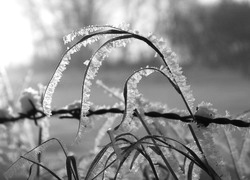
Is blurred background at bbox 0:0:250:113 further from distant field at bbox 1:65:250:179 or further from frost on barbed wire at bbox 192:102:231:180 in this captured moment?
frost on barbed wire at bbox 192:102:231:180

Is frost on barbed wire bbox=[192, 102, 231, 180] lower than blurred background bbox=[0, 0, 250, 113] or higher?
lower

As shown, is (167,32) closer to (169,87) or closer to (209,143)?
(169,87)

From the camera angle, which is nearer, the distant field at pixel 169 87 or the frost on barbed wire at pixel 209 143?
the frost on barbed wire at pixel 209 143

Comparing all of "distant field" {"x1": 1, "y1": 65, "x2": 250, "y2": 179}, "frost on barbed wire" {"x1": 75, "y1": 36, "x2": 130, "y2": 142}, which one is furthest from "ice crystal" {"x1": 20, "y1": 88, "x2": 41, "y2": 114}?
"distant field" {"x1": 1, "y1": 65, "x2": 250, "y2": 179}

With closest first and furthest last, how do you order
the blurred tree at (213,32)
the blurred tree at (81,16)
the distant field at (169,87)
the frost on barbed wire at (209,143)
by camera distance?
the frost on barbed wire at (209,143)
the distant field at (169,87)
the blurred tree at (213,32)
the blurred tree at (81,16)

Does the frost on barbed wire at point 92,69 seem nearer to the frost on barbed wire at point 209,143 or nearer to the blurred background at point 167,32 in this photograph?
the frost on barbed wire at point 209,143

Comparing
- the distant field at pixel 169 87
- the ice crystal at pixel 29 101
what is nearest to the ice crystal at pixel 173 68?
the ice crystal at pixel 29 101

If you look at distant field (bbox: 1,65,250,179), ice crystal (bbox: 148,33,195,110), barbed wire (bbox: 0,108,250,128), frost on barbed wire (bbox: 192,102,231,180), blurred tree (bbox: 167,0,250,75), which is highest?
blurred tree (bbox: 167,0,250,75)

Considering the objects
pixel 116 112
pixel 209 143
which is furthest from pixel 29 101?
pixel 209 143

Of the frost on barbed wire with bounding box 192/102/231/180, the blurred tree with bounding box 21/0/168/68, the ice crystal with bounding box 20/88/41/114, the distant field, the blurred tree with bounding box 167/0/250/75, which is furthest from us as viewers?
the blurred tree with bounding box 21/0/168/68
